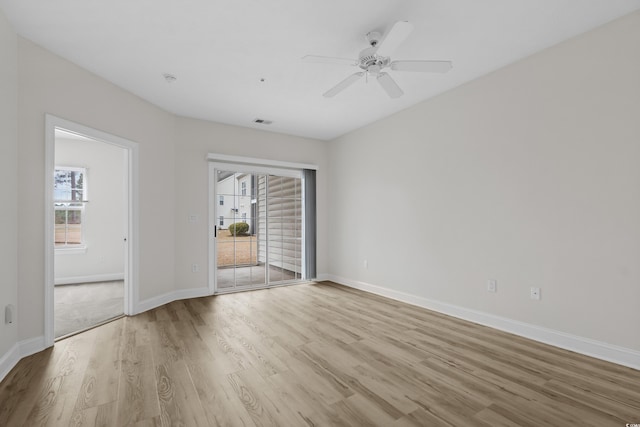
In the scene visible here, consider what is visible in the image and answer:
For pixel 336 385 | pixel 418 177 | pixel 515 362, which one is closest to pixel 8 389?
pixel 336 385

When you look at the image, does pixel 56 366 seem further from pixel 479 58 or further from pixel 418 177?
pixel 479 58

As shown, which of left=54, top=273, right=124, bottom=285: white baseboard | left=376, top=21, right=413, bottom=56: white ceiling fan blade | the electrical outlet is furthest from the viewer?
left=54, top=273, right=124, bottom=285: white baseboard

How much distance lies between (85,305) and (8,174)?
8.31ft

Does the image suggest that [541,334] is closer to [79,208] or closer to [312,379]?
[312,379]

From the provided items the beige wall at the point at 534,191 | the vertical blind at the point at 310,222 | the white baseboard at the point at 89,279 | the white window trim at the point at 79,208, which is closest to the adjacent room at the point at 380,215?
the beige wall at the point at 534,191

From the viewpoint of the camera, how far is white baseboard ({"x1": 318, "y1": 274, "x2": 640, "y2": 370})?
2.42m

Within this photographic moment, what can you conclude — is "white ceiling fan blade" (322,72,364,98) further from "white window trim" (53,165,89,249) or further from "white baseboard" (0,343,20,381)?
"white window trim" (53,165,89,249)

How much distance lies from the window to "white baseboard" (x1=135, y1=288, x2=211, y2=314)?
292 cm

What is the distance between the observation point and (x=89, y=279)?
5.83 metres

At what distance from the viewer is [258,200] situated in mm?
5281

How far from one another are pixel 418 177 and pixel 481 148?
0.92 metres

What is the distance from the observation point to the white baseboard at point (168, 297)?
12.9 ft

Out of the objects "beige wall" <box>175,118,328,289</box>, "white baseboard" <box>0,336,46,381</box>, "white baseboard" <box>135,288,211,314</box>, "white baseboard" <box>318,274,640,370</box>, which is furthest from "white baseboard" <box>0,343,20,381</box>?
"white baseboard" <box>318,274,640,370</box>

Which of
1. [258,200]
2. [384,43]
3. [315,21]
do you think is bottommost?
[258,200]
